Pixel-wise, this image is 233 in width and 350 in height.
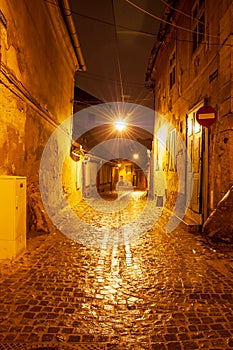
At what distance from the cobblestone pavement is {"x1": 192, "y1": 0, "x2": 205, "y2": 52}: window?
656 centimetres

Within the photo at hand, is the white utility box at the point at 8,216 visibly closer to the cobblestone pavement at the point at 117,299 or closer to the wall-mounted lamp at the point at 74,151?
the cobblestone pavement at the point at 117,299

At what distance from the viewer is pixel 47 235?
23.8 ft

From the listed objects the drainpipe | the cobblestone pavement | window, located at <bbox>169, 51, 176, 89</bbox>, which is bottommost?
the cobblestone pavement

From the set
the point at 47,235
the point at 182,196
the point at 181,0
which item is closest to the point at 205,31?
the point at 181,0

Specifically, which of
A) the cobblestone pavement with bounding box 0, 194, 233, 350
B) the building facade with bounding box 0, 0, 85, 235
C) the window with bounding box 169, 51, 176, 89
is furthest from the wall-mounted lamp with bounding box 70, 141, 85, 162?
the cobblestone pavement with bounding box 0, 194, 233, 350

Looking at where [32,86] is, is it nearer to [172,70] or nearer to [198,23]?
[198,23]

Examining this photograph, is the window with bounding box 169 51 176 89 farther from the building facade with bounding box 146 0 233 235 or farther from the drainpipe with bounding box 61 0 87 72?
the drainpipe with bounding box 61 0 87 72

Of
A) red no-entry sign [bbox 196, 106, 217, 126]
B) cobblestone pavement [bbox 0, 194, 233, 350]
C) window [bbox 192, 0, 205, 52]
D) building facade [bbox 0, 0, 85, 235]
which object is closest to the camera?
cobblestone pavement [bbox 0, 194, 233, 350]

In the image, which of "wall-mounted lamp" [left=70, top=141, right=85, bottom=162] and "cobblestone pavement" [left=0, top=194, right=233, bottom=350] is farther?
"wall-mounted lamp" [left=70, top=141, right=85, bottom=162]

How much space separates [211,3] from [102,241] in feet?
23.5

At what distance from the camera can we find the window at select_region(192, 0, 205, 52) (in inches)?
340

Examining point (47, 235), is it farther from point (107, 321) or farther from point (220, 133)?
point (220, 133)

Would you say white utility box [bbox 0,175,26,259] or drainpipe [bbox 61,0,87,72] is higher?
drainpipe [bbox 61,0,87,72]

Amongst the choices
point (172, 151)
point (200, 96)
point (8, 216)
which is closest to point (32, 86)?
point (8, 216)
